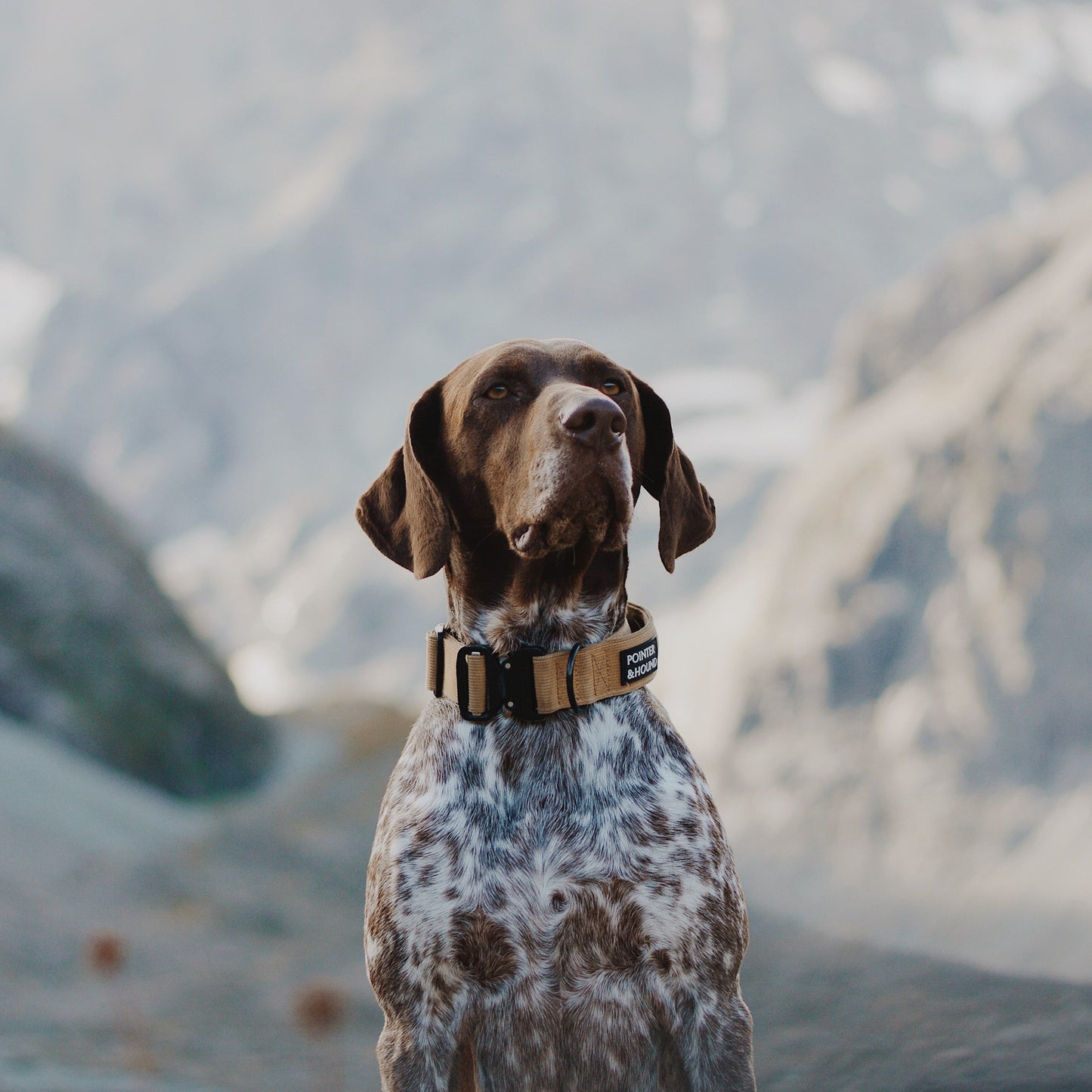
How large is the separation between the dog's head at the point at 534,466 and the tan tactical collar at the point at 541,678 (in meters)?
0.29

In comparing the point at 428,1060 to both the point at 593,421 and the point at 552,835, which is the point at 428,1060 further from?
the point at 593,421

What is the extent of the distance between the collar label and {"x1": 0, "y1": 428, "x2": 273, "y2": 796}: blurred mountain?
1280 cm

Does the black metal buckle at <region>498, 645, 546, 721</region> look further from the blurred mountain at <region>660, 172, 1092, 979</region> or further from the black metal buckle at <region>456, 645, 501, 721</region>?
the blurred mountain at <region>660, 172, 1092, 979</region>

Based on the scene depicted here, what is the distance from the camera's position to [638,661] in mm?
3715

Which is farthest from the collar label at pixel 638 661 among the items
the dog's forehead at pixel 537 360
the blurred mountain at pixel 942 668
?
the blurred mountain at pixel 942 668

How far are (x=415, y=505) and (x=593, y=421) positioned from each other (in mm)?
682

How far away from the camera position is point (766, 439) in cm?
8075

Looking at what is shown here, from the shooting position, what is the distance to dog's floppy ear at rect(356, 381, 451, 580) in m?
3.76

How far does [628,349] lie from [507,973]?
99.2m

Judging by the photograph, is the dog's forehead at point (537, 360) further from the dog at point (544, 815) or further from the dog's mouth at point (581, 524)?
the dog's mouth at point (581, 524)

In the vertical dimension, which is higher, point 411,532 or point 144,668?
point 144,668

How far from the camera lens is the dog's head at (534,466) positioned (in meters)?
3.50

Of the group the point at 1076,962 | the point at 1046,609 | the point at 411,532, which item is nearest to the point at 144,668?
the point at 411,532

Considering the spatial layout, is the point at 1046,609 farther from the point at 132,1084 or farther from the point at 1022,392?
the point at 132,1084
